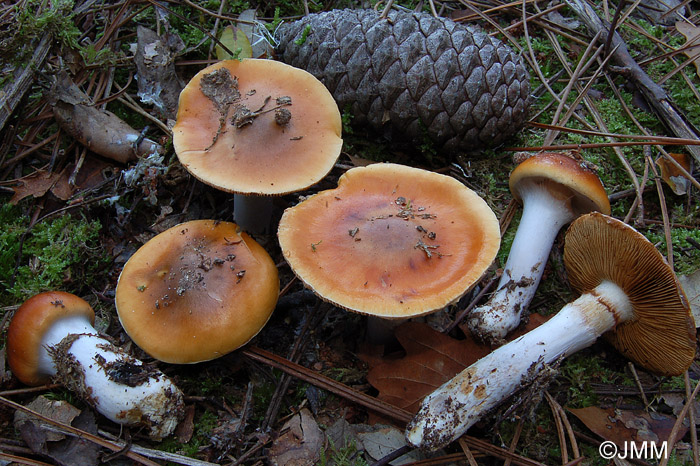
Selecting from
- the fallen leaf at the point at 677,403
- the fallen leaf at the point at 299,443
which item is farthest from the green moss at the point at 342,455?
the fallen leaf at the point at 677,403

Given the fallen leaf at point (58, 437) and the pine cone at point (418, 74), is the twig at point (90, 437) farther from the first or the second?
the pine cone at point (418, 74)

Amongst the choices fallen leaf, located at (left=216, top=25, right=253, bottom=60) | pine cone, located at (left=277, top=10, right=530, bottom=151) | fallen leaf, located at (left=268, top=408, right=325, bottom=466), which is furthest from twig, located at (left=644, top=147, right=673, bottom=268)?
fallen leaf, located at (left=216, top=25, right=253, bottom=60)

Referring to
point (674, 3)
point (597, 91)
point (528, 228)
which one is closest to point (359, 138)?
point (528, 228)

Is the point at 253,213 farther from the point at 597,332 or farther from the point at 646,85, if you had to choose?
the point at 646,85

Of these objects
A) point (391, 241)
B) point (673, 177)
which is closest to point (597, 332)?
point (391, 241)

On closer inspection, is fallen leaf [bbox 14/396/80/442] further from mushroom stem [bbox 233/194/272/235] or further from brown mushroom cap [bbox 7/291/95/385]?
mushroom stem [bbox 233/194/272/235]

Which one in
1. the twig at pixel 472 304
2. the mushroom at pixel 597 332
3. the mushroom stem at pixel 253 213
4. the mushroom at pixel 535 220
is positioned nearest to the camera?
the mushroom at pixel 597 332
